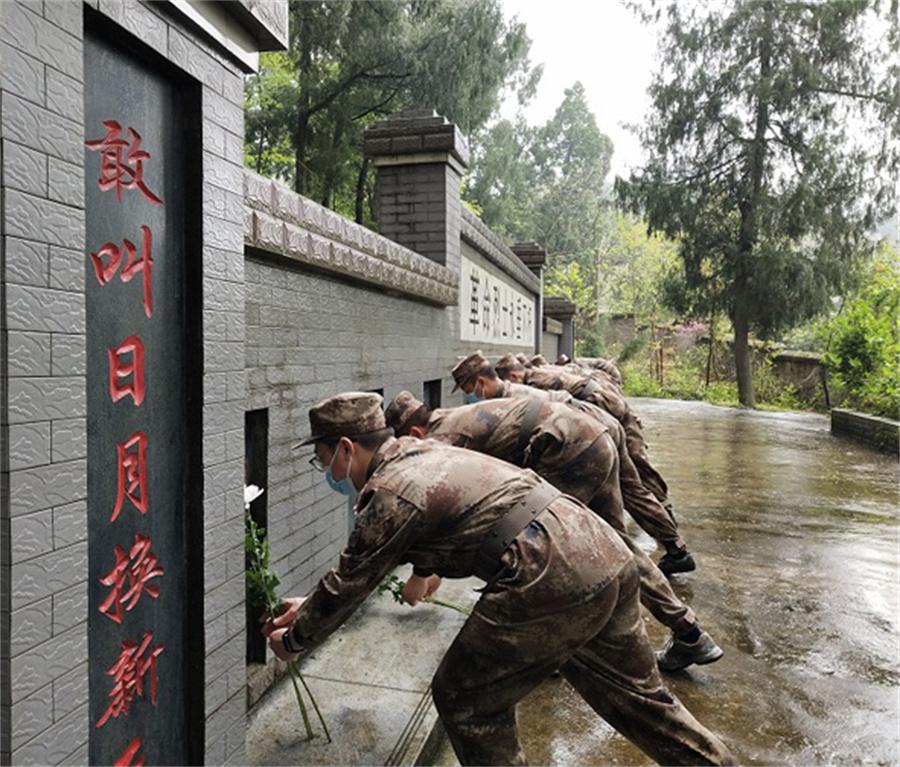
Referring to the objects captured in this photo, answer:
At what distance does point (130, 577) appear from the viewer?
1828 millimetres

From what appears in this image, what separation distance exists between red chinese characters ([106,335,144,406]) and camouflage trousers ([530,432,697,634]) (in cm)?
207

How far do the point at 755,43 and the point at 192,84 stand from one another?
20.7 metres

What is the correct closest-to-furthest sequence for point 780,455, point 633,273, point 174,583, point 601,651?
point 174,583 < point 601,651 < point 780,455 < point 633,273

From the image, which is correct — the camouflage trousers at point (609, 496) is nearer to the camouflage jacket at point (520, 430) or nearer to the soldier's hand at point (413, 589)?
the camouflage jacket at point (520, 430)

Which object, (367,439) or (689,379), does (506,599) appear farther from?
(689,379)

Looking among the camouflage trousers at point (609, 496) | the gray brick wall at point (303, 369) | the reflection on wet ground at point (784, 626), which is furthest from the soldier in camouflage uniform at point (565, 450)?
the gray brick wall at point (303, 369)

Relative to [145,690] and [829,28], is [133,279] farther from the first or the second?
[829,28]

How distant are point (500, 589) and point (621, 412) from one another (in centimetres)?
365

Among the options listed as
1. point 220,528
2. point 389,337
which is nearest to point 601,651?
point 220,528

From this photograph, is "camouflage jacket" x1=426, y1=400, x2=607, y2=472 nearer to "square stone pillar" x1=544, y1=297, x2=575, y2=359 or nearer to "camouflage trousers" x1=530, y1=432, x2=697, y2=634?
"camouflage trousers" x1=530, y1=432, x2=697, y2=634

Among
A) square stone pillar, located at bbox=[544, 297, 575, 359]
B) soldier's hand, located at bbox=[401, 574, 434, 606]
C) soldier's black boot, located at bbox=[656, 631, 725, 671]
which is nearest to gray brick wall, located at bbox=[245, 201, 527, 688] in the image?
soldier's hand, located at bbox=[401, 574, 434, 606]

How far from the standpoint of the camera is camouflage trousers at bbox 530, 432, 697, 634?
11.1 ft

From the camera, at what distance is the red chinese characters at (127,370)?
1741 millimetres

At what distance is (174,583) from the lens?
2047mm
